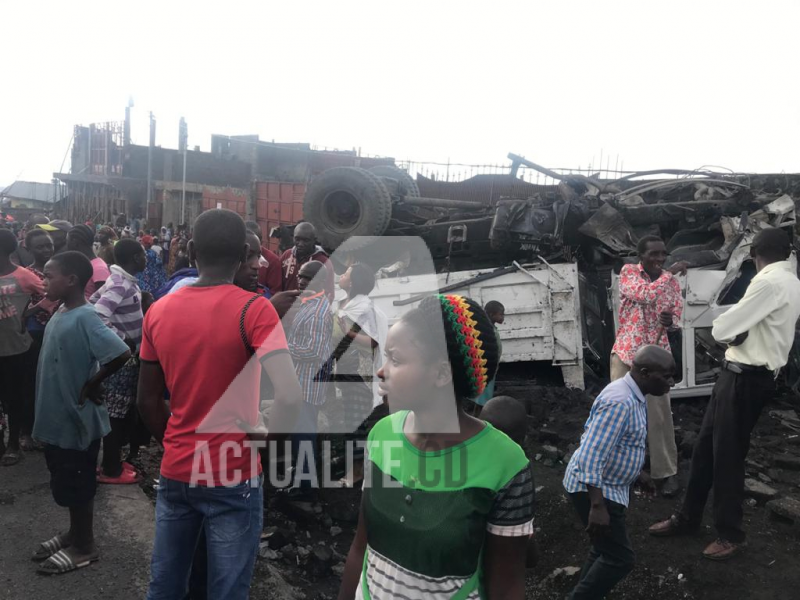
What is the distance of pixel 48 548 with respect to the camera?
3.06 m

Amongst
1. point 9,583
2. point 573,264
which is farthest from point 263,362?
point 573,264

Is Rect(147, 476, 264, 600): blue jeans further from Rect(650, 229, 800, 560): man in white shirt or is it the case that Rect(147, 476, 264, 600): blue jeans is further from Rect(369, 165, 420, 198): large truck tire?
Rect(369, 165, 420, 198): large truck tire

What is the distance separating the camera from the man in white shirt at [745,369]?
3584mm

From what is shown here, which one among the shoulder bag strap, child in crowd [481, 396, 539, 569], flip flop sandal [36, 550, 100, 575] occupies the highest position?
the shoulder bag strap

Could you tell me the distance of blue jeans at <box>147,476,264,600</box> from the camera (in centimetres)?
199

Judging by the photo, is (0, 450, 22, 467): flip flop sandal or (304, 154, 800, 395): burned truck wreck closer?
(0, 450, 22, 467): flip flop sandal

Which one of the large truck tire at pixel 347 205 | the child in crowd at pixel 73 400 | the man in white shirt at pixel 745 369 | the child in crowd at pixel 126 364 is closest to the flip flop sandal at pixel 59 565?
the child in crowd at pixel 73 400

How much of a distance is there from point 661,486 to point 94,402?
3.86 meters

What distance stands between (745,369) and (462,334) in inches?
111

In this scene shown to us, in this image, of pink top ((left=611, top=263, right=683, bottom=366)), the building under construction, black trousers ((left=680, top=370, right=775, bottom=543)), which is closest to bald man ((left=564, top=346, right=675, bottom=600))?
black trousers ((left=680, top=370, right=775, bottom=543))

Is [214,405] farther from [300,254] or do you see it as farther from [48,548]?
[300,254]

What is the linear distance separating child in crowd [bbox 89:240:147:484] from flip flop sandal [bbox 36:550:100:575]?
1.00 meters

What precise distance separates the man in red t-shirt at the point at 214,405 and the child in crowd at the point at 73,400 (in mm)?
1078

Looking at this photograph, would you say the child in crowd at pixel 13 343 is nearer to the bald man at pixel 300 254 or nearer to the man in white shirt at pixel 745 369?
the bald man at pixel 300 254
